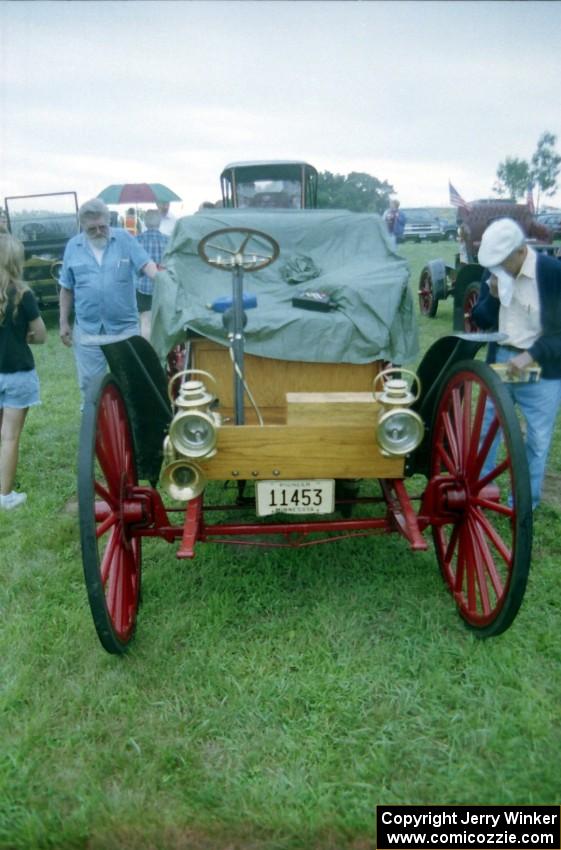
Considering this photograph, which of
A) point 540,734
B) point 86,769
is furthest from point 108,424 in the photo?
point 540,734

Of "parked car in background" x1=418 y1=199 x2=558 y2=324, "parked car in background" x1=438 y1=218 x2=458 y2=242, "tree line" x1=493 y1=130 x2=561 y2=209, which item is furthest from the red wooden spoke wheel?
"tree line" x1=493 y1=130 x2=561 y2=209

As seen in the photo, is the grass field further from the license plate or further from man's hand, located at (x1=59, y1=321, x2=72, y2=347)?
man's hand, located at (x1=59, y1=321, x2=72, y2=347)

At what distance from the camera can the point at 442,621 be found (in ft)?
9.83

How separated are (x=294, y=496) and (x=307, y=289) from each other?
1.61m

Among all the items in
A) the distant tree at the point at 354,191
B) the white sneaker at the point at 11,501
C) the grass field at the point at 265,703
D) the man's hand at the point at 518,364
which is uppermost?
the distant tree at the point at 354,191

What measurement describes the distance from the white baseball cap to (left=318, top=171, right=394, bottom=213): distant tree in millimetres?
26989

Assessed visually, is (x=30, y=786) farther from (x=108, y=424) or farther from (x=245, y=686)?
(x=108, y=424)

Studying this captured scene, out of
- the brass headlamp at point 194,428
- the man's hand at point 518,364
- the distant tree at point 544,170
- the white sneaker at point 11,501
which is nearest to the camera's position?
the brass headlamp at point 194,428

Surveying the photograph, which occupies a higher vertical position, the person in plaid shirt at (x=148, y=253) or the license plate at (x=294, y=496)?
the person in plaid shirt at (x=148, y=253)

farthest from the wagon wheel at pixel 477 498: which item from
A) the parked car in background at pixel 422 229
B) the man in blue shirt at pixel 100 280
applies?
the parked car in background at pixel 422 229

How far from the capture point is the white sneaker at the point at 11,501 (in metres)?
4.28

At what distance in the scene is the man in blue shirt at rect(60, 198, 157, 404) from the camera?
455 centimetres

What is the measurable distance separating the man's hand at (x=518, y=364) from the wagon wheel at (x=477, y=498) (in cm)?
44

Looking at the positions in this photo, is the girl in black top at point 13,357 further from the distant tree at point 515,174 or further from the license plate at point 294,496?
the distant tree at point 515,174
